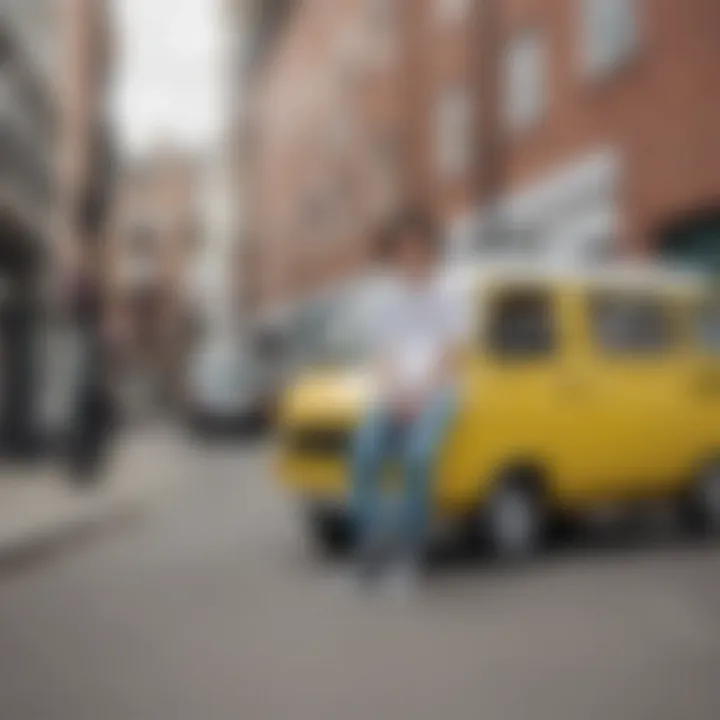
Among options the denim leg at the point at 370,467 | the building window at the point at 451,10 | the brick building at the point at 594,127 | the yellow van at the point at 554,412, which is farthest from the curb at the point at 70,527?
the building window at the point at 451,10

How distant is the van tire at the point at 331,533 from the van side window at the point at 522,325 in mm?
1157

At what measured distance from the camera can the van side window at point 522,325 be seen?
15.7ft

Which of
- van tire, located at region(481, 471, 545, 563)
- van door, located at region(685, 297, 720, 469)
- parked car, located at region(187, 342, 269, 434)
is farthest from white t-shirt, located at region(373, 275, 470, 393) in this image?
van door, located at region(685, 297, 720, 469)

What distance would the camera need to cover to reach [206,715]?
2703 mm

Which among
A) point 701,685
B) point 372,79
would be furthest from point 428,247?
point 701,685

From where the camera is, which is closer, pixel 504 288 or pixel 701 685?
pixel 701 685

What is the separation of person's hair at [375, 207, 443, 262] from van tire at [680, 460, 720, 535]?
6.51 feet

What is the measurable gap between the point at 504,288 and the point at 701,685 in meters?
2.38

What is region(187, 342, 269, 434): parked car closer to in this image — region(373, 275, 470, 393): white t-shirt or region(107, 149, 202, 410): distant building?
region(107, 149, 202, 410): distant building

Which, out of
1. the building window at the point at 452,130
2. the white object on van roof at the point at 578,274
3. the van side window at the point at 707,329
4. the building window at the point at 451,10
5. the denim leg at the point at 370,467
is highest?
the building window at the point at 451,10

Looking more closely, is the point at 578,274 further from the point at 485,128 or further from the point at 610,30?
the point at 610,30

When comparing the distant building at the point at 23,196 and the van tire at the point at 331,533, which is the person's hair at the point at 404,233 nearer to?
the van tire at the point at 331,533

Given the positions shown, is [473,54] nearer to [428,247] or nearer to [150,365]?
[428,247]

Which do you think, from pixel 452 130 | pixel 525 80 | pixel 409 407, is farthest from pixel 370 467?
pixel 525 80
